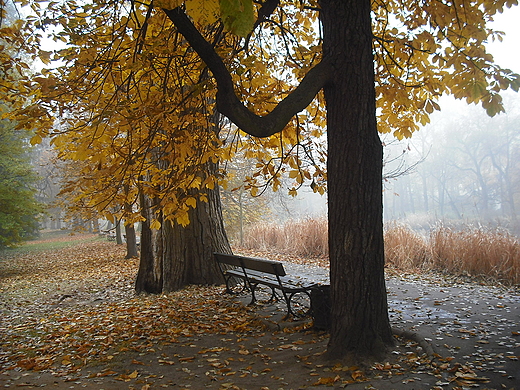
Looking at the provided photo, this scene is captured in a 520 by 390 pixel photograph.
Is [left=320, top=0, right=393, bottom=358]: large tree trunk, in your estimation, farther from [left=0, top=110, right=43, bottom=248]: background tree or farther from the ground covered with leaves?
[left=0, top=110, right=43, bottom=248]: background tree

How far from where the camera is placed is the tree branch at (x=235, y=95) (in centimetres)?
304

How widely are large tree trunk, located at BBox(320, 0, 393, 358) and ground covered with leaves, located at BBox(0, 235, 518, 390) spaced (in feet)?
1.13

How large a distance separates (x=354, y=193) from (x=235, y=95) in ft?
4.67

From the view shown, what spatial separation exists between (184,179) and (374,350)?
3029 mm

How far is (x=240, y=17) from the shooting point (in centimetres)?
112

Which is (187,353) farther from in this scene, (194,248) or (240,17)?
(240,17)

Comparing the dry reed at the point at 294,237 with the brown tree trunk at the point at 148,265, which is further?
the dry reed at the point at 294,237

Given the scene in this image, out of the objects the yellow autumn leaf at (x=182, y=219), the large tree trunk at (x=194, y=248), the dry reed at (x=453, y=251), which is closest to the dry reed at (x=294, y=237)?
the dry reed at (x=453, y=251)

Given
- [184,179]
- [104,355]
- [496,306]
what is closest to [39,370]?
[104,355]

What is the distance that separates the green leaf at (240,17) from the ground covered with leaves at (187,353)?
117 inches

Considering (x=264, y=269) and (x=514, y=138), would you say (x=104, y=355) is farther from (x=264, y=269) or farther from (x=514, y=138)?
(x=514, y=138)

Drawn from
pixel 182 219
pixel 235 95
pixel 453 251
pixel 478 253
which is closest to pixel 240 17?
pixel 235 95

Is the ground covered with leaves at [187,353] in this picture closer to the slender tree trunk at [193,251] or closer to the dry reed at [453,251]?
the slender tree trunk at [193,251]

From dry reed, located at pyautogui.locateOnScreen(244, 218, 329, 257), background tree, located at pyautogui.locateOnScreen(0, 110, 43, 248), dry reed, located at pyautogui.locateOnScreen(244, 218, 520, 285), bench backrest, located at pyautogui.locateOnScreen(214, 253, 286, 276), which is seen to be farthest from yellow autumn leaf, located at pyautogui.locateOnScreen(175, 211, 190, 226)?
background tree, located at pyautogui.locateOnScreen(0, 110, 43, 248)
